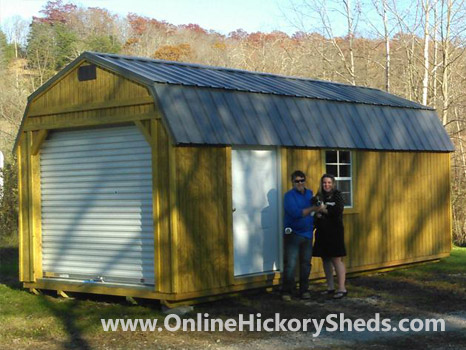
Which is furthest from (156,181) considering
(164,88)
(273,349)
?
(273,349)

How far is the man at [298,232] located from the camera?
11656mm

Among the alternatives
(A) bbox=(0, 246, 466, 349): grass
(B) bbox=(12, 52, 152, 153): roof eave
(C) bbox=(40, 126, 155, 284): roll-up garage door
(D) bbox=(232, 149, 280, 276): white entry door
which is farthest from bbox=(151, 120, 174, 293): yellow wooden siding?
(D) bbox=(232, 149, 280, 276): white entry door

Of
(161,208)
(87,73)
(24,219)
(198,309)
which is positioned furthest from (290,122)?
(24,219)

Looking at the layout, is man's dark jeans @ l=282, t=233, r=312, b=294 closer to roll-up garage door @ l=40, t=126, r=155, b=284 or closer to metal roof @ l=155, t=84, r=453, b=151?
metal roof @ l=155, t=84, r=453, b=151

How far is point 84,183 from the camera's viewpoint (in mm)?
12273

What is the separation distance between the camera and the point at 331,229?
11.9 meters

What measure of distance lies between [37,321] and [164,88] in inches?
139

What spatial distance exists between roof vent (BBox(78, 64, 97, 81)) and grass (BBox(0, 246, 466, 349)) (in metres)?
3.35

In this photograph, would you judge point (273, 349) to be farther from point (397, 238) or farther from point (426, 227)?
point (426, 227)

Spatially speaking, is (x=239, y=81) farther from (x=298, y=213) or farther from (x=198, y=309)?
(x=198, y=309)

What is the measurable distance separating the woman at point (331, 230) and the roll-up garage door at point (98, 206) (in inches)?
99.1

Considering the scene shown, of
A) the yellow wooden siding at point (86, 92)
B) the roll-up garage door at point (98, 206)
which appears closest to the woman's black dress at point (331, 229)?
the roll-up garage door at point (98, 206)

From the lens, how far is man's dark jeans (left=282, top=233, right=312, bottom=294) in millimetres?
11766

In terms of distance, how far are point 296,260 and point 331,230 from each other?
2.37 ft
